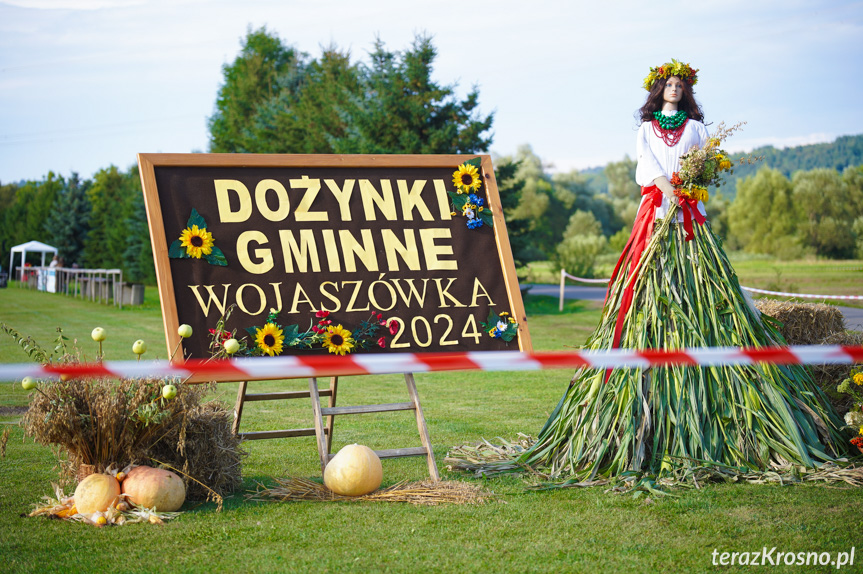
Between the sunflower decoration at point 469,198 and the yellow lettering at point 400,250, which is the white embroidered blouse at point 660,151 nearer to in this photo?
the sunflower decoration at point 469,198

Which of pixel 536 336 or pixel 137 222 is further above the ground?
pixel 137 222

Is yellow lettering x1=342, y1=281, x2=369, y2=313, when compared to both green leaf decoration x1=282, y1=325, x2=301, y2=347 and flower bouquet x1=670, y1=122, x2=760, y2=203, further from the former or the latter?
flower bouquet x1=670, y1=122, x2=760, y2=203

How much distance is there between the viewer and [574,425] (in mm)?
4930

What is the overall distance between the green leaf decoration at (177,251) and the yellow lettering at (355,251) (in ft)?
3.20

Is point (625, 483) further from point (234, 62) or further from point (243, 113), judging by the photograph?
point (234, 62)

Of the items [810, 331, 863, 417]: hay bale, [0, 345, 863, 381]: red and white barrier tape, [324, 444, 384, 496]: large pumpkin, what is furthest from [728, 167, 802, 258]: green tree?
[324, 444, 384, 496]: large pumpkin

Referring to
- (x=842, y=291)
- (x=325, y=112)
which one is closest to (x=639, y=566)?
(x=842, y=291)

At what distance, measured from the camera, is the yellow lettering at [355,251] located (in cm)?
492

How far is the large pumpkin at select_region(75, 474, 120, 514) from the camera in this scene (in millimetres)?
3946

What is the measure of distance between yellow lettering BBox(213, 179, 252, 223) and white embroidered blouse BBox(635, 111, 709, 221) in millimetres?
2585

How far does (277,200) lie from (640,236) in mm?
2390

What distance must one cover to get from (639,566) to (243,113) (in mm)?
48955

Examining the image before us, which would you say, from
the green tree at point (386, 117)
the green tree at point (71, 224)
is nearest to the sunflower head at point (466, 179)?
the green tree at point (386, 117)

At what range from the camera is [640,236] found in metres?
5.05
